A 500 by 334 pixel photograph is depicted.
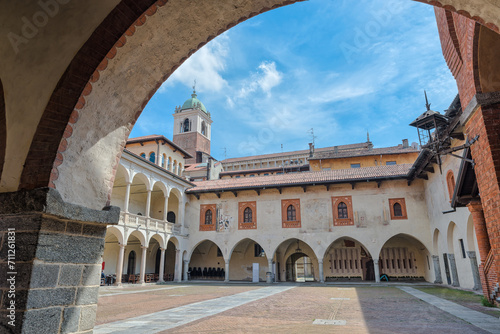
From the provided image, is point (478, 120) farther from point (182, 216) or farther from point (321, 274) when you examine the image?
point (182, 216)

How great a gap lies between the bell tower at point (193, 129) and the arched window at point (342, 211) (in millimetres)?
34814

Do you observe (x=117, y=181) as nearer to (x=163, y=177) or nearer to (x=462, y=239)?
(x=163, y=177)

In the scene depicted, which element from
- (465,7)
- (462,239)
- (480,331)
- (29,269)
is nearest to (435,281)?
(462,239)

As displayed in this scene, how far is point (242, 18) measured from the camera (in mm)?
4152

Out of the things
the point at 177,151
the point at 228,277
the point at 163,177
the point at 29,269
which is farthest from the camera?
the point at 177,151

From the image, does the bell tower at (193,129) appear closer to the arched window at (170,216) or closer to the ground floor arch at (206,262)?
the arched window at (170,216)

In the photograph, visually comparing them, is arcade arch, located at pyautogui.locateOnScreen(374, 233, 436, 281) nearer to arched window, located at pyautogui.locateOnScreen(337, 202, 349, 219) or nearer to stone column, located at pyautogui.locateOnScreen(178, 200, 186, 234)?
arched window, located at pyautogui.locateOnScreen(337, 202, 349, 219)

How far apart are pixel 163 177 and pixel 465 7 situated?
2294cm

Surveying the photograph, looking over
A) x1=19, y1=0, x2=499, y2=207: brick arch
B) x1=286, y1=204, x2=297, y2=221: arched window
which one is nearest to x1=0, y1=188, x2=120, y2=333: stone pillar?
x1=19, y1=0, x2=499, y2=207: brick arch


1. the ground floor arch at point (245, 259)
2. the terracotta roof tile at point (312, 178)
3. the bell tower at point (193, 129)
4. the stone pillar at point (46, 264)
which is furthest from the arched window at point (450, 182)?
the bell tower at point (193, 129)

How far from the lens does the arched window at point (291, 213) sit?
25.2 meters

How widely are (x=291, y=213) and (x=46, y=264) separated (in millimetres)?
22897

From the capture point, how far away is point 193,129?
57875 mm

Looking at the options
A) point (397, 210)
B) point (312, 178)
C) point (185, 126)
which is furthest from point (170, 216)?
point (185, 126)
